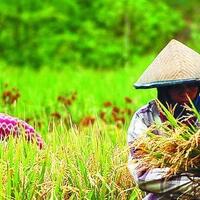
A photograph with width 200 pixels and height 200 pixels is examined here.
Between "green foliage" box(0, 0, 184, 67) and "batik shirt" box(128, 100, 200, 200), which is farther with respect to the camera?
"green foliage" box(0, 0, 184, 67)

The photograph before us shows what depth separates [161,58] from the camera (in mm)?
4180

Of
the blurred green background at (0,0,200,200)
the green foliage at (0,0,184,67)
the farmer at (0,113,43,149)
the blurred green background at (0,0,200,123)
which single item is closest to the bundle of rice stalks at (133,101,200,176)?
the blurred green background at (0,0,200,200)

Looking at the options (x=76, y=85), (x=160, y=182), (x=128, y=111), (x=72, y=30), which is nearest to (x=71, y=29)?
(x=72, y=30)

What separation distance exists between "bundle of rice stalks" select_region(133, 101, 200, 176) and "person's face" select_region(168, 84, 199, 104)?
110mm

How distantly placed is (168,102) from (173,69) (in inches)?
5.9

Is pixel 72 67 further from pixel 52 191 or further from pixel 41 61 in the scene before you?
pixel 52 191

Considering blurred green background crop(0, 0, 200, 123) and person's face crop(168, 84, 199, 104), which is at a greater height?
person's face crop(168, 84, 199, 104)

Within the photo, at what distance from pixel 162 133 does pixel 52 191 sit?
62cm

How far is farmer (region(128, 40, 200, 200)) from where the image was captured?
383 cm

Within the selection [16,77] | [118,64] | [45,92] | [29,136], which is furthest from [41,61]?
[29,136]

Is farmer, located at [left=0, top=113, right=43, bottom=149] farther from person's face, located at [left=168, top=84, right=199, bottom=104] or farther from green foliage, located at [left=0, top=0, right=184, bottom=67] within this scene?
green foliage, located at [left=0, top=0, right=184, bottom=67]

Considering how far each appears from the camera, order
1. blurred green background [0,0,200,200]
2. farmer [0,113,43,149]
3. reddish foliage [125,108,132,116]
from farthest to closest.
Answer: reddish foliage [125,108,132,116]
farmer [0,113,43,149]
blurred green background [0,0,200,200]

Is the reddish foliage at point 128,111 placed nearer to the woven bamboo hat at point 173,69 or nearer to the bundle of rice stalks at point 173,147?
the woven bamboo hat at point 173,69

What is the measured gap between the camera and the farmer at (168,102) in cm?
383
